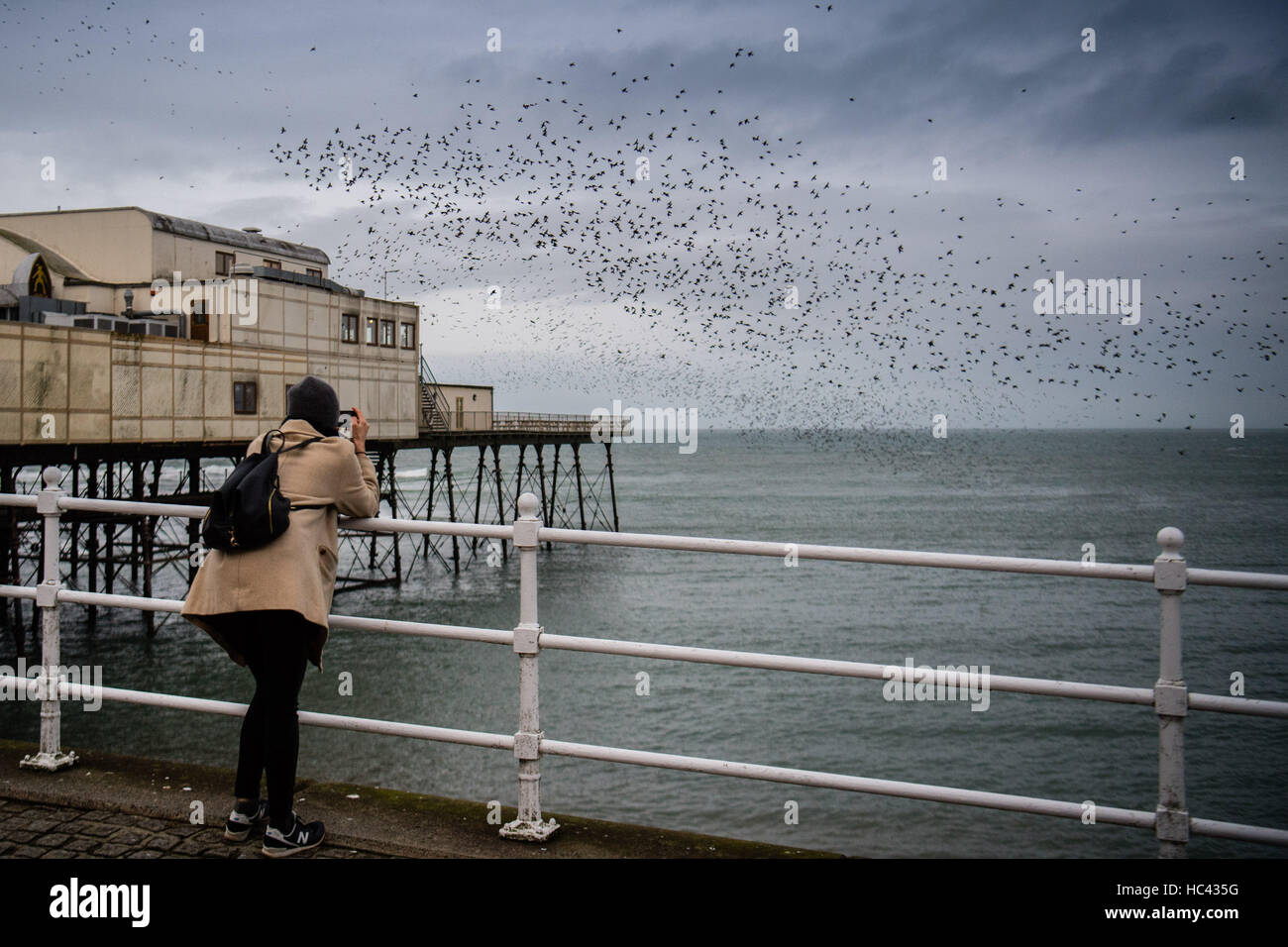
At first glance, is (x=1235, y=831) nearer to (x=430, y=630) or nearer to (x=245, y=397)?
(x=430, y=630)

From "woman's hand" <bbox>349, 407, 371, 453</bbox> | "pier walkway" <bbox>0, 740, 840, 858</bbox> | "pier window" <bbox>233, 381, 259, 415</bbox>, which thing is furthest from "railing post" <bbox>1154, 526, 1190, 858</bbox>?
"pier window" <bbox>233, 381, 259, 415</bbox>

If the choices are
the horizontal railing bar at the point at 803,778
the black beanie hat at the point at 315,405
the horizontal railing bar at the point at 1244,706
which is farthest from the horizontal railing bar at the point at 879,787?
the black beanie hat at the point at 315,405

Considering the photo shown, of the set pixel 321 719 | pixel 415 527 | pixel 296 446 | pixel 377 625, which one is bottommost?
pixel 321 719

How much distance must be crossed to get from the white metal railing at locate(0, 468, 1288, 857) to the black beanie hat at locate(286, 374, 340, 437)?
42 centimetres

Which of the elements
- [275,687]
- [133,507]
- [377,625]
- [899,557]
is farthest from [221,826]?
[899,557]

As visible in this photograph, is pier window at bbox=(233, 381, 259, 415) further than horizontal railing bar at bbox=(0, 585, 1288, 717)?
Yes

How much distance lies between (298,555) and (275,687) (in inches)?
19.3

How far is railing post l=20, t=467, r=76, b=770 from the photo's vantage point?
4566 mm

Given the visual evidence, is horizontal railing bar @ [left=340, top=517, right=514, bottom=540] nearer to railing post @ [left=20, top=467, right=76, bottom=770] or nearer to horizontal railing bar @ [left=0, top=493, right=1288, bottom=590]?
horizontal railing bar @ [left=0, top=493, right=1288, bottom=590]

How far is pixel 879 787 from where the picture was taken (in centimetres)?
370

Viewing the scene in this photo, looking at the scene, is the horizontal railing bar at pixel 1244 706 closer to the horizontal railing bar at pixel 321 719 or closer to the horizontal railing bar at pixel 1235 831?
the horizontal railing bar at pixel 1235 831

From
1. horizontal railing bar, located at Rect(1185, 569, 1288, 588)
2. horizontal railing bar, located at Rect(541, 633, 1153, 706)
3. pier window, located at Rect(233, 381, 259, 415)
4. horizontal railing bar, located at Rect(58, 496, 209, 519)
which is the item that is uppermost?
pier window, located at Rect(233, 381, 259, 415)

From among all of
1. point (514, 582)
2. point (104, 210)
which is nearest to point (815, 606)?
point (514, 582)
